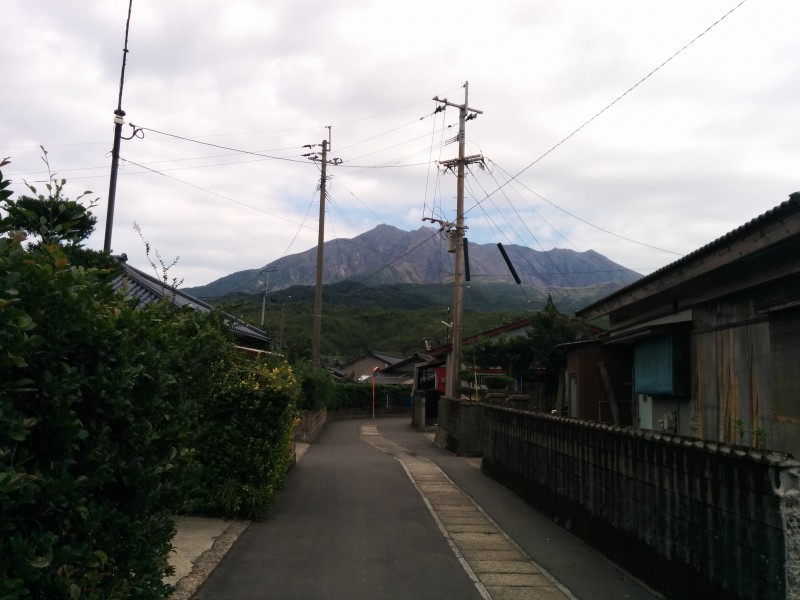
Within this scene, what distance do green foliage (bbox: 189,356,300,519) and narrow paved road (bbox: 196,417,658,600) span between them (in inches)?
20.4

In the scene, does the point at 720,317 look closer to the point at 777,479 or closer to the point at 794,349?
the point at 794,349

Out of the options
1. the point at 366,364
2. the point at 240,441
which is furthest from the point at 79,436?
the point at 366,364

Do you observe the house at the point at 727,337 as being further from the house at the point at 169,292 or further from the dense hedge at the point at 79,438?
the house at the point at 169,292

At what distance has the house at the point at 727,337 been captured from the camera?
7504 mm

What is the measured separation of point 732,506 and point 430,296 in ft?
459

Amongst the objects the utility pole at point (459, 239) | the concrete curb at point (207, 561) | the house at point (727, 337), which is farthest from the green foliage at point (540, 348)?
the concrete curb at point (207, 561)

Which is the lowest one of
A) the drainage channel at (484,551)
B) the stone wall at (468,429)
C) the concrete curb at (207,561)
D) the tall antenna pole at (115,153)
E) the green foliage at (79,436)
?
the drainage channel at (484,551)

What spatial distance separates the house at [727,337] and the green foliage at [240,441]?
6.14m

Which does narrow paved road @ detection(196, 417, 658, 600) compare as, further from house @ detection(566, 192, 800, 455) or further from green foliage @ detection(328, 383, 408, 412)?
green foliage @ detection(328, 383, 408, 412)

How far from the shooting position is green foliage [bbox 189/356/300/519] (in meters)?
9.72

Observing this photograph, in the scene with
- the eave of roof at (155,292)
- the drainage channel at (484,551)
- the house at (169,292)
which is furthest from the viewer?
the house at (169,292)

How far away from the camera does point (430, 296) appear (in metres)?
145

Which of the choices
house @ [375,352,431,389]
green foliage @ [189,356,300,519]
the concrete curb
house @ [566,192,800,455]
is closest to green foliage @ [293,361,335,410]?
green foliage @ [189,356,300,519]

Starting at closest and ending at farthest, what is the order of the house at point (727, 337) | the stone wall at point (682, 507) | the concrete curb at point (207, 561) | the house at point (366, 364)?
the stone wall at point (682, 507) < the concrete curb at point (207, 561) < the house at point (727, 337) < the house at point (366, 364)
